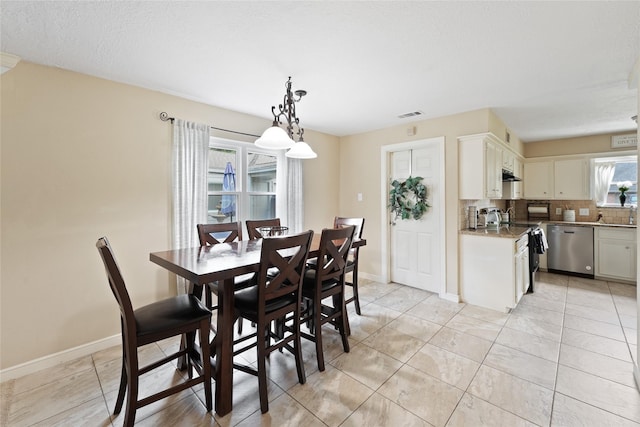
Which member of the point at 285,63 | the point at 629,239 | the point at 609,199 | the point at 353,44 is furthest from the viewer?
the point at 609,199

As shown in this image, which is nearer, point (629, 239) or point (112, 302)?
point (112, 302)

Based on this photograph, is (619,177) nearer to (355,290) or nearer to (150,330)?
(355,290)

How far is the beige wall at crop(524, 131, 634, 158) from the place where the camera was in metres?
4.51

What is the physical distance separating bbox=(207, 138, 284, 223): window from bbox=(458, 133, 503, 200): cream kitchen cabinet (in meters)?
2.37

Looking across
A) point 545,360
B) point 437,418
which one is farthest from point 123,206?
point 545,360

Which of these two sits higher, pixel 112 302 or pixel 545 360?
pixel 112 302

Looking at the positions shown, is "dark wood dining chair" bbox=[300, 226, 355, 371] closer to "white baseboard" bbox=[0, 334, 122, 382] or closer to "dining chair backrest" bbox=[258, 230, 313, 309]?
"dining chair backrest" bbox=[258, 230, 313, 309]

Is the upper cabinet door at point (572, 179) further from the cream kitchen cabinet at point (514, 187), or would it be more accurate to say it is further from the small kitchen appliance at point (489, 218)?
the small kitchen appliance at point (489, 218)

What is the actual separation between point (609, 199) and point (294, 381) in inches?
235

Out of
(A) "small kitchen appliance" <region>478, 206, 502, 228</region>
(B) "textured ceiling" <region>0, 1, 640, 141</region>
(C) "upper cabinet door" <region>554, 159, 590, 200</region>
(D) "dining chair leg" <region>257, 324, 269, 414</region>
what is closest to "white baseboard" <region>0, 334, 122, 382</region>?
(D) "dining chair leg" <region>257, 324, 269, 414</region>

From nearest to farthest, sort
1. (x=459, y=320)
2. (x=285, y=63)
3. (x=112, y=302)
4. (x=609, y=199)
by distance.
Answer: (x=285, y=63) < (x=112, y=302) < (x=459, y=320) < (x=609, y=199)

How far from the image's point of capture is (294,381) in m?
1.96

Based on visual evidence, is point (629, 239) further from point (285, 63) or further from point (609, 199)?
point (285, 63)

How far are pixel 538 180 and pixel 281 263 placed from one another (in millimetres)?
5544
